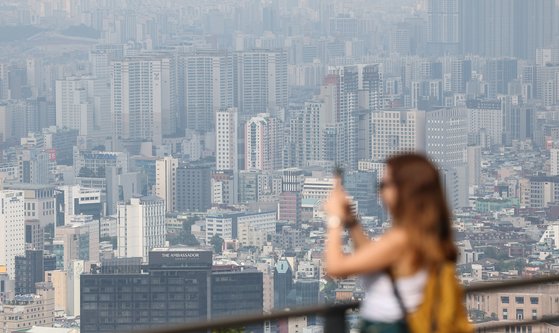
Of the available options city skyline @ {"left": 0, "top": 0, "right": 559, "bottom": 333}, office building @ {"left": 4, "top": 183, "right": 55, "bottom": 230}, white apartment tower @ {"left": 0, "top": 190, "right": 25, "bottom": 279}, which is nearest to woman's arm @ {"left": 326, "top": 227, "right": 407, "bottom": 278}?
city skyline @ {"left": 0, "top": 0, "right": 559, "bottom": 333}

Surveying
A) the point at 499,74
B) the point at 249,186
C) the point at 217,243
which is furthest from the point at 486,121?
the point at 217,243

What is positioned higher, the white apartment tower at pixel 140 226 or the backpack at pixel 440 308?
the backpack at pixel 440 308

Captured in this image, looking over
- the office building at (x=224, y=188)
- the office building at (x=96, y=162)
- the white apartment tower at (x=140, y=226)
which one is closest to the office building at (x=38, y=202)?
the white apartment tower at (x=140, y=226)

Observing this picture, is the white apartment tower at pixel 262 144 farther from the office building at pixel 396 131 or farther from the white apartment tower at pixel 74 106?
the white apartment tower at pixel 74 106

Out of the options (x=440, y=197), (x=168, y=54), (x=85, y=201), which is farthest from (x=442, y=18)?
(x=440, y=197)

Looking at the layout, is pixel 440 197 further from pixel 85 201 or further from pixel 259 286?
pixel 85 201

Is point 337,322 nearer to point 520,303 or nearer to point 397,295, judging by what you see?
point 397,295
